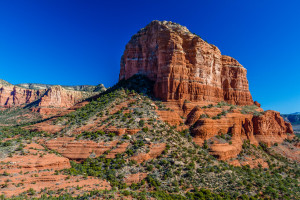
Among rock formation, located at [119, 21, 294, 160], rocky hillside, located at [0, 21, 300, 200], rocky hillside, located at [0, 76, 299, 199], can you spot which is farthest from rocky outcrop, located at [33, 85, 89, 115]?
rock formation, located at [119, 21, 294, 160]

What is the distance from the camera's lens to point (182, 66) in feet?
146

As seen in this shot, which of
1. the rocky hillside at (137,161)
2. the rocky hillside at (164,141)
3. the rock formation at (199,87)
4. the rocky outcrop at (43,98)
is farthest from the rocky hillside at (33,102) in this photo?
the rock formation at (199,87)

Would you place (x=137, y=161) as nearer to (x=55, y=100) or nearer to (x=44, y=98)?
(x=44, y=98)

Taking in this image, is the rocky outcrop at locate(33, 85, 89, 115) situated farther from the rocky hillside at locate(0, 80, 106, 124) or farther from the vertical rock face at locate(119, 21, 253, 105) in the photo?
the vertical rock face at locate(119, 21, 253, 105)

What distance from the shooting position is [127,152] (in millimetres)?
30078

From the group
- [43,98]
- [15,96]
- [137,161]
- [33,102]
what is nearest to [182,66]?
[137,161]

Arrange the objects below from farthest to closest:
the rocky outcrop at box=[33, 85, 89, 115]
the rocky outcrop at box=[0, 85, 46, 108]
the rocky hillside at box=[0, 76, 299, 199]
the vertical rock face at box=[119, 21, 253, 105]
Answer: the rocky outcrop at box=[0, 85, 46, 108], the rocky outcrop at box=[33, 85, 89, 115], the vertical rock face at box=[119, 21, 253, 105], the rocky hillside at box=[0, 76, 299, 199]

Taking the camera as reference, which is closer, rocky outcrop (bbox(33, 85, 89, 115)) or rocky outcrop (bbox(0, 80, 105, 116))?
rocky outcrop (bbox(33, 85, 89, 115))

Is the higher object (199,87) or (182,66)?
(182,66)

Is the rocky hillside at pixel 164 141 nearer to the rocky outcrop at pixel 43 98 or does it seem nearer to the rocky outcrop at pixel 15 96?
the rocky outcrop at pixel 43 98

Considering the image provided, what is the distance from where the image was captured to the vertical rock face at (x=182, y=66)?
4425 cm

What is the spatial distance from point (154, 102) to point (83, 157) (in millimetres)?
21204

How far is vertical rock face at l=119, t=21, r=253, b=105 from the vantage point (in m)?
44.2

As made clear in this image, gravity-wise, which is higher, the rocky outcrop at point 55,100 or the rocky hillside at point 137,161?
the rocky outcrop at point 55,100
